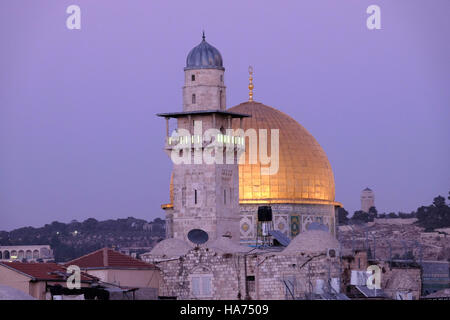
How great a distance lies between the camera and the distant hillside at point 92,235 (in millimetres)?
150250

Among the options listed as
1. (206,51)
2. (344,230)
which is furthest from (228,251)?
(344,230)

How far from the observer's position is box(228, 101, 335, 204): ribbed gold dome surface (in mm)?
94500

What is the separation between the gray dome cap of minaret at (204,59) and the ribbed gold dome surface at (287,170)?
707 cm

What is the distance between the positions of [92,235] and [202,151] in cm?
6872

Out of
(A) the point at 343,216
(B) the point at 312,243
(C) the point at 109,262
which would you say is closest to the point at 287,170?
(B) the point at 312,243

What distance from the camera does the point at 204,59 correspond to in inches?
3462

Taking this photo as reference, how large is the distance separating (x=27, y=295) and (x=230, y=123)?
72.6 feet

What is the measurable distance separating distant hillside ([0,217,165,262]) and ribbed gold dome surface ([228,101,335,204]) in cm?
4976

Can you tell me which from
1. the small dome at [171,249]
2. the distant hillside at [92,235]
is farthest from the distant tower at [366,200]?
the small dome at [171,249]

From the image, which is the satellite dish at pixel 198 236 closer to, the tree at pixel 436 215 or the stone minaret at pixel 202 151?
the stone minaret at pixel 202 151

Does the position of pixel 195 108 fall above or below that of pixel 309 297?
above

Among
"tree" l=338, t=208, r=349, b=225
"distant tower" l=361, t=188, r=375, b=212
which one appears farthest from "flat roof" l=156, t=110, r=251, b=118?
"distant tower" l=361, t=188, r=375, b=212
